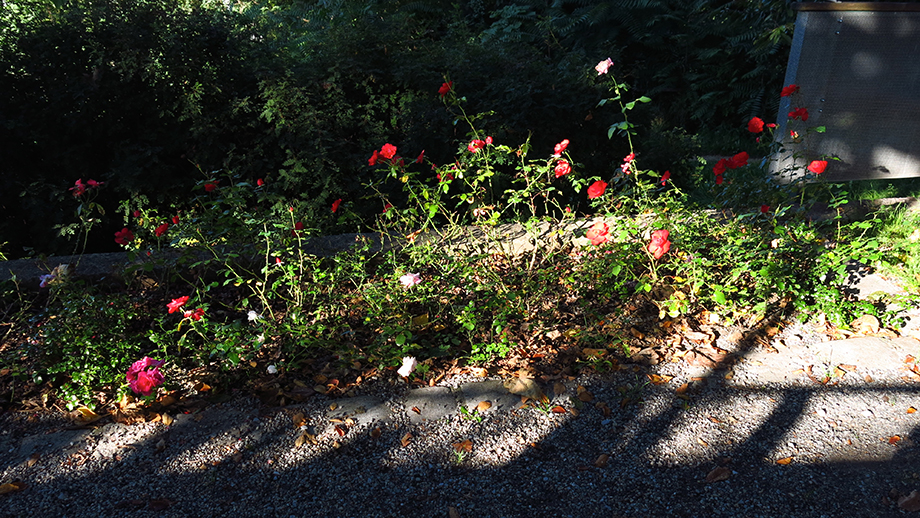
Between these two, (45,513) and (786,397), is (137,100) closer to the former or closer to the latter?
(45,513)

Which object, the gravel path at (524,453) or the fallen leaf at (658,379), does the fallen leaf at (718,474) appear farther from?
the fallen leaf at (658,379)

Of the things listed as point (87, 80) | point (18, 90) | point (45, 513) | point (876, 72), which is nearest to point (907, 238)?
point (876, 72)

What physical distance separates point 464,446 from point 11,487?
5.03 ft

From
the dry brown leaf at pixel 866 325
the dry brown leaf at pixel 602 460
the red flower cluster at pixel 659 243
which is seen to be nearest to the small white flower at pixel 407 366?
the dry brown leaf at pixel 602 460

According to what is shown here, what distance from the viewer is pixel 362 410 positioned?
2.41 metres

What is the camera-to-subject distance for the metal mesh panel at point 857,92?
→ 13.5 ft

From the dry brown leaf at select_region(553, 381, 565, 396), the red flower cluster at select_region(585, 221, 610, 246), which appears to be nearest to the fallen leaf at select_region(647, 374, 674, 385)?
the dry brown leaf at select_region(553, 381, 565, 396)

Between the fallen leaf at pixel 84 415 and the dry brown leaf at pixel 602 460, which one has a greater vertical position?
the fallen leaf at pixel 84 415

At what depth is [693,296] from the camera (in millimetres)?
2994

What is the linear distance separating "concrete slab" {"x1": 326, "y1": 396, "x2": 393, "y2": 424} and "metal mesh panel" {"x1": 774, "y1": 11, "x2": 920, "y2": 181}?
315 cm

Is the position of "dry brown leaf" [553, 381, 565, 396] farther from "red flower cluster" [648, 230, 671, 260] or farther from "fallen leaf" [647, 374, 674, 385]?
"red flower cluster" [648, 230, 671, 260]

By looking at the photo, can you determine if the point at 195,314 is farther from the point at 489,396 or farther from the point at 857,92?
the point at 857,92

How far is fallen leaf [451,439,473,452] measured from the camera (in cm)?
219

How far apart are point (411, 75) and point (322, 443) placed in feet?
10.0
